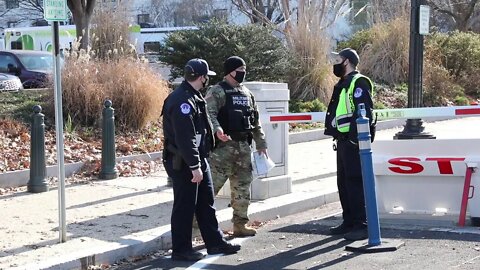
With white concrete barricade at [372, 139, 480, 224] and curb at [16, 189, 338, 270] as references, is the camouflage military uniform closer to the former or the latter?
curb at [16, 189, 338, 270]

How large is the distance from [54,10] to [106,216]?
255cm

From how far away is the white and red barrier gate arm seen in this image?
8508 millimetres

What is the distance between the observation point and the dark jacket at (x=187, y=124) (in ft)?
20.7

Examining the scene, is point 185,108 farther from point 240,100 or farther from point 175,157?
point 240,100

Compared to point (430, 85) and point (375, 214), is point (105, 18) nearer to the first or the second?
point (430, 85)

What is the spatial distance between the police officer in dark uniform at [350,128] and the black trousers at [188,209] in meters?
1.40

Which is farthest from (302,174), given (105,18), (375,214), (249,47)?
(105,18)

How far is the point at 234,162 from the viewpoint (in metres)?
7.55

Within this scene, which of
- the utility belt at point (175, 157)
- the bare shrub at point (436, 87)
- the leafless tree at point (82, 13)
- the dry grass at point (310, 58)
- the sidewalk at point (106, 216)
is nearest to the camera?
the utility belt at point (175, 157)

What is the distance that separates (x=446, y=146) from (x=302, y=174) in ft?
11.7

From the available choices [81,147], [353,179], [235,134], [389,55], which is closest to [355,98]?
[353,179]

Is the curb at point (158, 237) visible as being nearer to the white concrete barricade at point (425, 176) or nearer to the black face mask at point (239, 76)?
the white concrete barricade at point (425, 176)

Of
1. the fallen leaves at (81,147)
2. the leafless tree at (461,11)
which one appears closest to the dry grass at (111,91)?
the fallen leaves at (81,147)

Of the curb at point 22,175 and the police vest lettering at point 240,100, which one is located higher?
the police vest lettering at point 240,100
